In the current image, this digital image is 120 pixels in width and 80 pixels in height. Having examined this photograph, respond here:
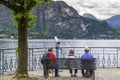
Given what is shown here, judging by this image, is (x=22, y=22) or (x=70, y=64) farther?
(x=70, y=64)

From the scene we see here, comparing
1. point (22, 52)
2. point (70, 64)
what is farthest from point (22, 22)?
point (70, 64)

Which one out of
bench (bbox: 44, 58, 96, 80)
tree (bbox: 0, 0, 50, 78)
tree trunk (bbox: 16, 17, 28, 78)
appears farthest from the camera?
bench (bbox: 44, 58, 96, 80)

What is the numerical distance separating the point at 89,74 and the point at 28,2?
3.98 metres

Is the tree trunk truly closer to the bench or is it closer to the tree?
the tree

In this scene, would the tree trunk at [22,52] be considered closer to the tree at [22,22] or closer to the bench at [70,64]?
the tree at [22,22]

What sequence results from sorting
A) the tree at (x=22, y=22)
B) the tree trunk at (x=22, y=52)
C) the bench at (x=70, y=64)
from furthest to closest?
the bench at (x=70, y=64) → the tree trunk at (x=22, y=52) → the tree at (x=22, y=22)

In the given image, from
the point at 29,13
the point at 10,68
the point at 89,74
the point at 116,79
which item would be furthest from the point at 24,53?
the point at 10,68

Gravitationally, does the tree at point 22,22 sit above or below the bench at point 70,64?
above

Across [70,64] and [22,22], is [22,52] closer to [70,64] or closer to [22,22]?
[22,22]

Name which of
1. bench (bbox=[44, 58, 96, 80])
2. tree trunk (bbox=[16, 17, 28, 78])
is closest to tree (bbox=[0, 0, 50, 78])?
tree trunk (bbox=[16, 17, 28, 78])

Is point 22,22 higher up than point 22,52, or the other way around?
point 22,22

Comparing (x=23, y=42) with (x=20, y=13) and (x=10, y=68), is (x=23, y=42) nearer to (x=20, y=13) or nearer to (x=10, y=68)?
(x=20, y=13)

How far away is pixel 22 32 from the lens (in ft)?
55.8

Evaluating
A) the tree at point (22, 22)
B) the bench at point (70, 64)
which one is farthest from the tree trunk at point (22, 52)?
the bench at point (70, 64)
